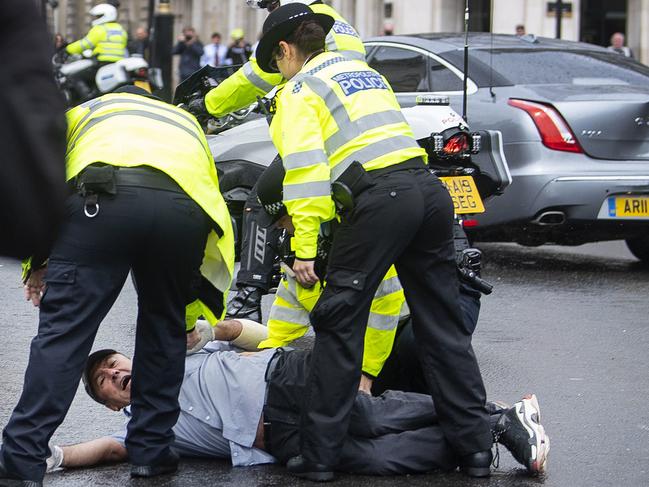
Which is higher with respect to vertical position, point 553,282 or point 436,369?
point 436,369

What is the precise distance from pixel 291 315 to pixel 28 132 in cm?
Result: 414

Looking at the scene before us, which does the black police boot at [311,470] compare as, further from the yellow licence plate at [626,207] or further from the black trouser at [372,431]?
the yellow licence plate at [626,207]

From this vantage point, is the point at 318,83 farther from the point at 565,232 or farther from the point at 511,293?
the point at 565,232

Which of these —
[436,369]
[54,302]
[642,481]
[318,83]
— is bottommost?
[642,481]

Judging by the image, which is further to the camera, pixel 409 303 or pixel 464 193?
pixel 464 193

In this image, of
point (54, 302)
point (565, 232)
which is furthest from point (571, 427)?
point (565, 232)

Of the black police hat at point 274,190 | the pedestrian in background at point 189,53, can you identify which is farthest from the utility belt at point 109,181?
the pedestrian in background at point 189,53

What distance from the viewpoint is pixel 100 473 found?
5.03 metres

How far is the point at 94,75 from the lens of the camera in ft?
81.9

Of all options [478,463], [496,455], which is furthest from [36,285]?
[496,455]

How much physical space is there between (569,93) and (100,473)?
18.5 ft

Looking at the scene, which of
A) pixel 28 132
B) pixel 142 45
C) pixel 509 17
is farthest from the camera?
pixel 509 17

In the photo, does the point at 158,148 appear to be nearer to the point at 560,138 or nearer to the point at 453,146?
the point at 453,146

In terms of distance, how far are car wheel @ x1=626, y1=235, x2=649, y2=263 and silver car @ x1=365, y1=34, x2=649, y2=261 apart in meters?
0.46
